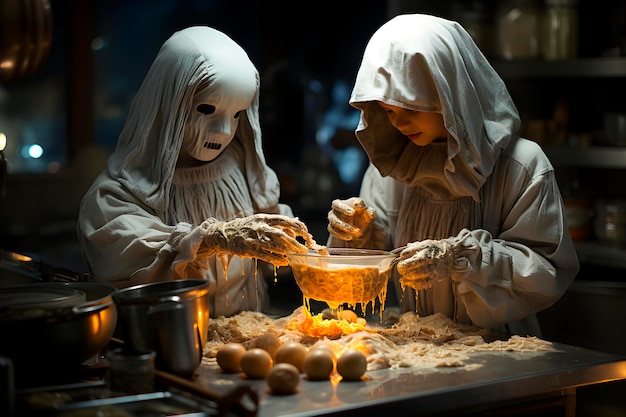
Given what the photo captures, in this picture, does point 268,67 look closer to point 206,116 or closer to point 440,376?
point 206,116

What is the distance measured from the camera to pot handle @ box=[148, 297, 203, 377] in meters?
2.05

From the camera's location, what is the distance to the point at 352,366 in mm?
2150

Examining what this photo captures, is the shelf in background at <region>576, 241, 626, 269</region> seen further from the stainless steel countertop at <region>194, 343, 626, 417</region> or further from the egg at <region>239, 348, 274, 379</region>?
the egg at <region>239, 348, 274, 379</region>

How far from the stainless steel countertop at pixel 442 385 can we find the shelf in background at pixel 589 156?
1.61 m

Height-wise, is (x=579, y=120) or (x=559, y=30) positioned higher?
(x=559, y=30)

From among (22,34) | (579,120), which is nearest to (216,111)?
(22,34)

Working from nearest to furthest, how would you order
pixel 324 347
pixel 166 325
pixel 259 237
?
pixel 166 325
pixel 324 347
pixel 259 237

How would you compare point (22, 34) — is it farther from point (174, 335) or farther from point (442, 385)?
point (442, 385)

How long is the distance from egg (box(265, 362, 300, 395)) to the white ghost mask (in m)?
0.96

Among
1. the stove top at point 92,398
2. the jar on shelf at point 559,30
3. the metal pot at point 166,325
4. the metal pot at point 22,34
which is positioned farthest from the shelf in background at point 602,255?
the metal pot at point 22,34

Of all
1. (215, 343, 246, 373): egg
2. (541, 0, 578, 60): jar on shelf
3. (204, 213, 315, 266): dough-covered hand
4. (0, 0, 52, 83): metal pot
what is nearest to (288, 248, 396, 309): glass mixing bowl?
(204, 213, 315, 266): dough-covered hand

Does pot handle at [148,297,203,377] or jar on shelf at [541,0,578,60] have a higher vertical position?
jar on shelf at [541,0,578,60]

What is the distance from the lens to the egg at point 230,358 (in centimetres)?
222

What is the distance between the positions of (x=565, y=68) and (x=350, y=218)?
180 cm
